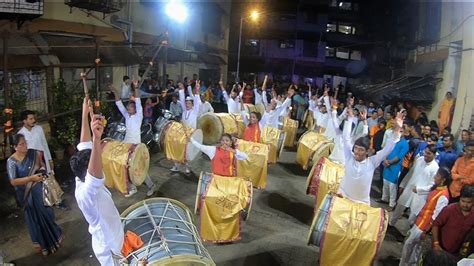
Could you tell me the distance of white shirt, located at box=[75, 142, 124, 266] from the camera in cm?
314

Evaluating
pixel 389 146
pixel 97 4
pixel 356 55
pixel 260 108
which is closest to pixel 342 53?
pixel 356 55

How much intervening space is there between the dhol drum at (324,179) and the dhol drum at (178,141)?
9.88 ft

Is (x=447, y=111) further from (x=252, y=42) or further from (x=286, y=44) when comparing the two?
(x=252, y=42)

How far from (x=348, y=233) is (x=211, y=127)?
6.62 metres

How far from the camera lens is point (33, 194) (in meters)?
5.19

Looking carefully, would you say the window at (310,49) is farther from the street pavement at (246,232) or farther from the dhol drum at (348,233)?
the dhol drum at (348,233)

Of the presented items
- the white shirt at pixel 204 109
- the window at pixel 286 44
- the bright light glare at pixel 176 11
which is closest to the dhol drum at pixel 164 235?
the white shirt at pixel 204 109

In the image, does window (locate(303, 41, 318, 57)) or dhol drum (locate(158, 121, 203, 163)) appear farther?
window (locate(303, 41, 318, 57))

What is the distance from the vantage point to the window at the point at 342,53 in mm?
37481

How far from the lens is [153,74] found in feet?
52.5

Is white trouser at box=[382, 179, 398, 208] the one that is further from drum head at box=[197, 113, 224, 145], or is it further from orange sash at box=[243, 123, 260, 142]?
drum head at box=[197, 113, 224, 145]

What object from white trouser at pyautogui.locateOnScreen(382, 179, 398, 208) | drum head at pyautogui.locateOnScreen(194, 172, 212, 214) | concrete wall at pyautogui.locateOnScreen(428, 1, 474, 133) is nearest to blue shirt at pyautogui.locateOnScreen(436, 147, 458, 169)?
white trouser at pyautogui.locateOnScreen(382, 179, 398, 208)

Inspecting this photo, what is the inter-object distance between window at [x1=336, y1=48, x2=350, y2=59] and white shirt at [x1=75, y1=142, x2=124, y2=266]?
3699cm

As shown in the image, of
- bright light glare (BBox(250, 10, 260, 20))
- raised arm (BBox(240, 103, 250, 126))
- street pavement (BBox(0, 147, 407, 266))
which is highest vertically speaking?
bright light glare (BBox(250, 10, 260, 20))
